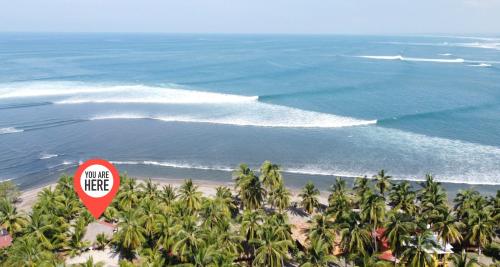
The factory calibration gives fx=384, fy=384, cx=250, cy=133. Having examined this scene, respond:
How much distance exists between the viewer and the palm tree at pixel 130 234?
37.8 m

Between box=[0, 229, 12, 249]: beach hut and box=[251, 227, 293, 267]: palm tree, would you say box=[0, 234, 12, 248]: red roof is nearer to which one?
box=[0, 229, 12, 249]: beach hut

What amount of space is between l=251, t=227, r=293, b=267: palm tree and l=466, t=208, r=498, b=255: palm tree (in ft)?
64.9

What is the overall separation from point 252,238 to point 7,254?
23488mm

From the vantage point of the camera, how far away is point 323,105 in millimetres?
104250

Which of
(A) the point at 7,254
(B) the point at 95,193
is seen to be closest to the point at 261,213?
(B) the point at 95,193

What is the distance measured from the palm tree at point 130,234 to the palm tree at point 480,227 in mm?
33371

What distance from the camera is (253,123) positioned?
90.7 meters

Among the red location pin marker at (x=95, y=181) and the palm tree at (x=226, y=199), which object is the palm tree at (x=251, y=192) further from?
the red location pin marker at (x=95, y=181)

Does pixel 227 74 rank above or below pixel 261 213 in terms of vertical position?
above

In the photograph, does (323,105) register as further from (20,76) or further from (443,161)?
(20,76)

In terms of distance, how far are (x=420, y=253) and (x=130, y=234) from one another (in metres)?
26.8

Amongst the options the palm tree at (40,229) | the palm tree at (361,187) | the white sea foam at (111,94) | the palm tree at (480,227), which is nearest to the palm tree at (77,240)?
the palm tree at (40,229)

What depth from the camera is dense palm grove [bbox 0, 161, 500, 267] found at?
3344 cm

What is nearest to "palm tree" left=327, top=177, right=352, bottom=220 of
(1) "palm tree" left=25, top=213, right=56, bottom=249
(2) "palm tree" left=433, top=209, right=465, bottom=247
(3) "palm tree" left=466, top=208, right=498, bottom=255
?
(2) "palm tree" left=433, top=209, right=465, bottom=247
